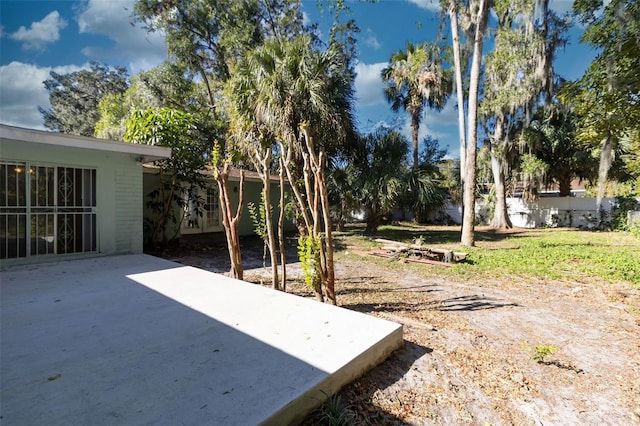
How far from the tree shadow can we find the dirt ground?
15mm

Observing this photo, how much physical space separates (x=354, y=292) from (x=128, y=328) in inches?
128

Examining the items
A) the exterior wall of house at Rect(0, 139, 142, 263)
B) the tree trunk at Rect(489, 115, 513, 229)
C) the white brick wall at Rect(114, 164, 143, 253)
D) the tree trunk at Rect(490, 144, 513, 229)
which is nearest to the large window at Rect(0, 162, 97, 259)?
the exterior wall of house at Rect(0, 139, 142, 263)

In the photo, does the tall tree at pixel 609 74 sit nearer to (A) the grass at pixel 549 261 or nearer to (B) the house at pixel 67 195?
(A) the grass at pixel 549 261

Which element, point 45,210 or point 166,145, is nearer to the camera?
point 45,210

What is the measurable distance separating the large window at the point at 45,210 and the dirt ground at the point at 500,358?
459 centimetres

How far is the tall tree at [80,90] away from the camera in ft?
89.8

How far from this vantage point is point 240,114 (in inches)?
350

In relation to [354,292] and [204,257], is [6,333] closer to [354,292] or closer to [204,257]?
[354,292]

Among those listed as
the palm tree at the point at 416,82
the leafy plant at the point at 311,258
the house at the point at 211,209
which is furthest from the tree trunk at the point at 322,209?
the palm tree at the point at 416,82

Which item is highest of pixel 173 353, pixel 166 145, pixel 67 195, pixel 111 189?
pixel 166 145

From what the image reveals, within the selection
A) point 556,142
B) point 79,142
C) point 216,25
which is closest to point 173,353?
point 79,142

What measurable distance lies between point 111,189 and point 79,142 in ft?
4.12

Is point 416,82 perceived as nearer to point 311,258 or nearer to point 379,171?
point 379,171

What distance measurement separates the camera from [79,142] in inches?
220
